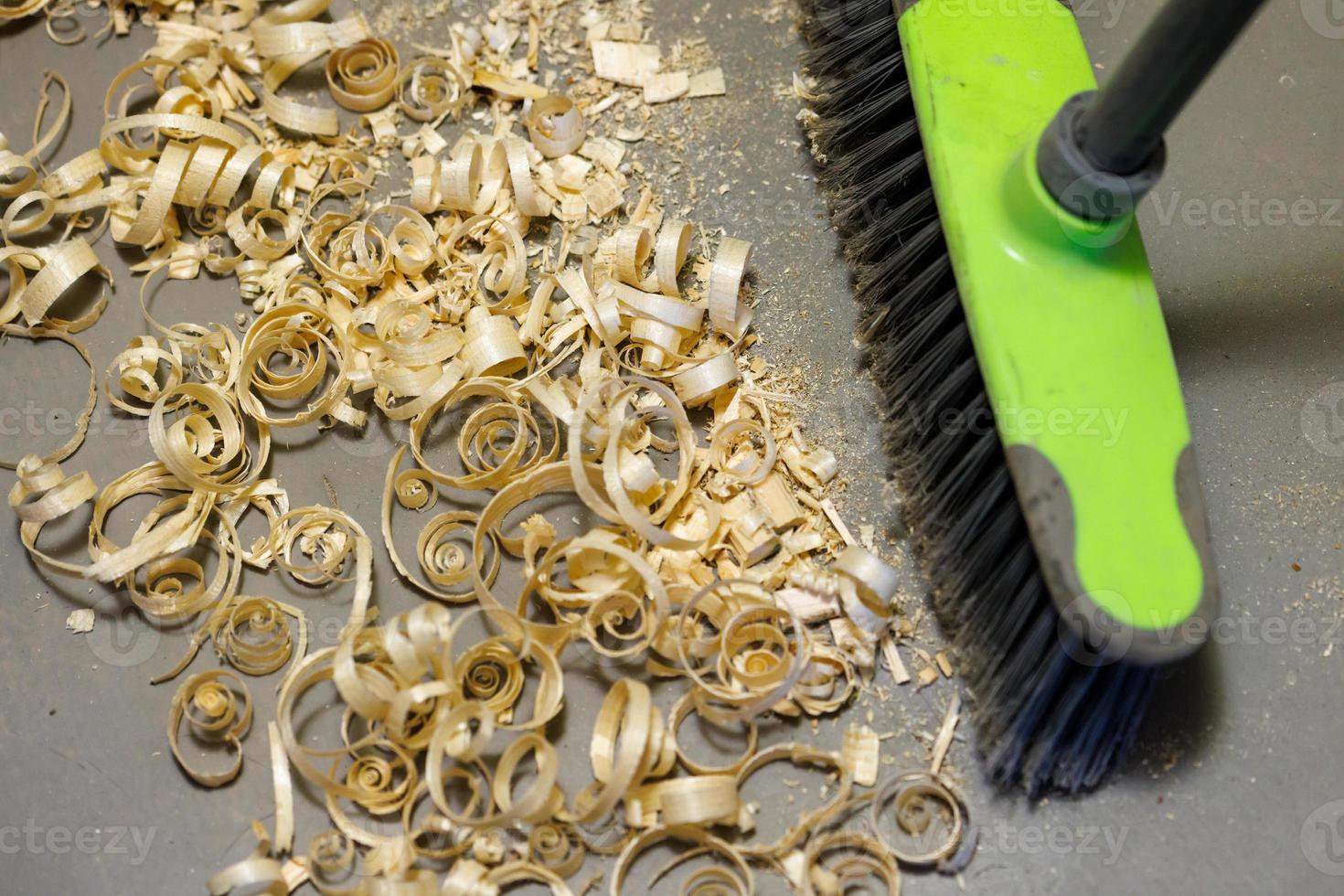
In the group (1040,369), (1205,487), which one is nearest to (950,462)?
(1040,369)

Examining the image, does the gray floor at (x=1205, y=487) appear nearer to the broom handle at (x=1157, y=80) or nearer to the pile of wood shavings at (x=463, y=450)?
the pile of wood shavings at (x=463, y=450)

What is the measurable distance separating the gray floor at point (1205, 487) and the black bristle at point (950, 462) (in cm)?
7

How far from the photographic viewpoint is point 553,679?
120 cm

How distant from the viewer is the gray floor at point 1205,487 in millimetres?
1191

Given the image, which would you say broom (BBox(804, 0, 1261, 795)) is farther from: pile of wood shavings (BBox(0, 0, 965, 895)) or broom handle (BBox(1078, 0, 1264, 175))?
pile of wood shavings (BBox(0, 0, 965, 895))

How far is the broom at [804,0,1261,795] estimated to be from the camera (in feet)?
3.39

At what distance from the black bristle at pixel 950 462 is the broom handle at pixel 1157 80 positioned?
0.20 meters

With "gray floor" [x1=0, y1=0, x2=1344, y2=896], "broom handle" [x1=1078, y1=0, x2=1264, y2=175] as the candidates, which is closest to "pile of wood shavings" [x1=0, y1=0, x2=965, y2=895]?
"gray floor" [x1=0, y1=0, x2=1344, y2=896]

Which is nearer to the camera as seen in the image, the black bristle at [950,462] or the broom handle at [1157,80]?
the broom handle at [1157,80]

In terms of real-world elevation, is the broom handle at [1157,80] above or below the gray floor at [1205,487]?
above

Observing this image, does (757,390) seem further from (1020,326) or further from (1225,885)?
(1225,885)

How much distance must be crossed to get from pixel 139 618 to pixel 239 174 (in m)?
0.58

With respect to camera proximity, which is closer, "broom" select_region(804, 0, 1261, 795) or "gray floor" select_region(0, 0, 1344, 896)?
"broom" select_region(804, 0, 1261, 795)

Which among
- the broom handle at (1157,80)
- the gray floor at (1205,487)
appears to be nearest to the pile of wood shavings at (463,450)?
the gray floor at (1205,487)
